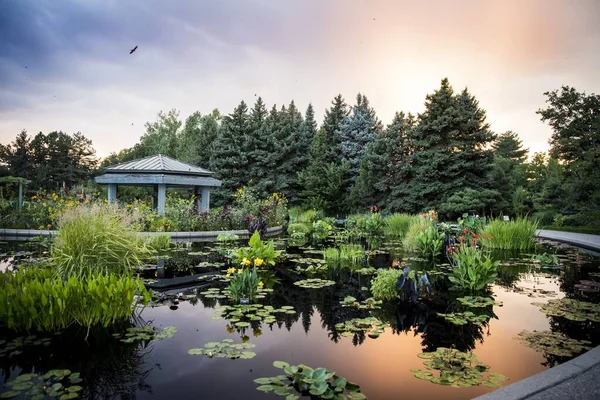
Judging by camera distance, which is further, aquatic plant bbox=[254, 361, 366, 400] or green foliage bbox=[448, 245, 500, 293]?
green foliage bbox=[448, 245, 500, 293]

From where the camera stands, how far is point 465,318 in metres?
4.05

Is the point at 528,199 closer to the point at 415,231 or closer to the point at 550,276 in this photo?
the point at 415,231

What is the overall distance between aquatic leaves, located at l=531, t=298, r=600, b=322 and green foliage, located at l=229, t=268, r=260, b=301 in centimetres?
368

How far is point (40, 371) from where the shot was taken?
257 cm

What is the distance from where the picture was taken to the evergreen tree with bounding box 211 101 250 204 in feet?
91.6

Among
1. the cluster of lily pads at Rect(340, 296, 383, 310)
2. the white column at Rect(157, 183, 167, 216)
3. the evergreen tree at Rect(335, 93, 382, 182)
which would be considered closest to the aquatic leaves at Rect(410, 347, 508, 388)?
the cluster of lily pads at Rect(340, 296, 383, 310)

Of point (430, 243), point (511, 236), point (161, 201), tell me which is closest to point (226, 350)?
point (430, 243)

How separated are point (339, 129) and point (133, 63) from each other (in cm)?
1904

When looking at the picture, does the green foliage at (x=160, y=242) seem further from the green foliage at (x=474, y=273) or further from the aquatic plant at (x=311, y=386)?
the aquatic plant at (x=311, y=386)

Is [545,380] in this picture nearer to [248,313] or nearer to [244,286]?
[248,313]

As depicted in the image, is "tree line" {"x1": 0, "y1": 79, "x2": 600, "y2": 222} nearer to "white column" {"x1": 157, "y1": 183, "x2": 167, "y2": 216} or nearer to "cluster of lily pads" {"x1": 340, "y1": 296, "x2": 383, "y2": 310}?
"white column" {"x1": 157, "y1": 183, "x2": 167, "y2": 216}

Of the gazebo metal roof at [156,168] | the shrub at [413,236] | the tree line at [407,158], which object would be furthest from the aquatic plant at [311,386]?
the gazebo metal roof at [156,168]

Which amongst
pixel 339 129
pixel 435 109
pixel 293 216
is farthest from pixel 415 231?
pixel 339 129

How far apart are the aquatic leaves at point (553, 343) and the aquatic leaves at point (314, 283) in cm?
270
